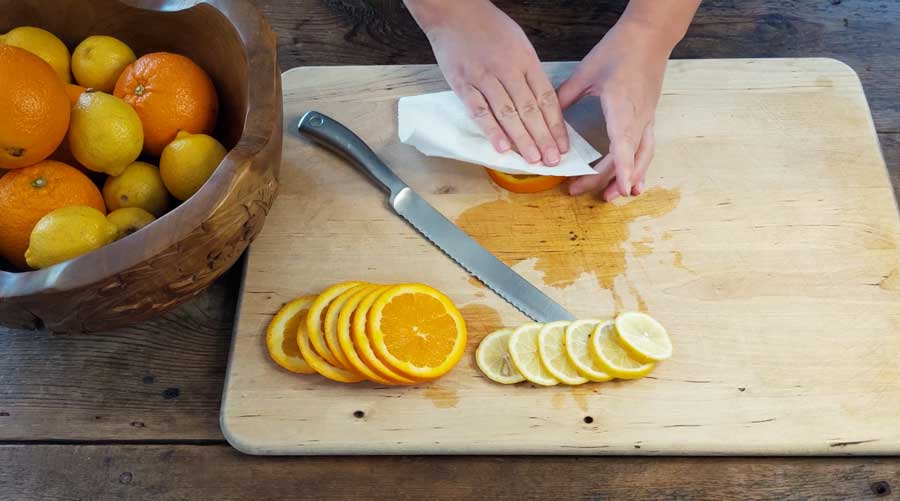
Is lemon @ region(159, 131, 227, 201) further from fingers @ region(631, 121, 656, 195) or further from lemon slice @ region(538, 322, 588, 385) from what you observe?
fingers @ region(631, 121, 656, 195)

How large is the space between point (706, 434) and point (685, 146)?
2.07ft

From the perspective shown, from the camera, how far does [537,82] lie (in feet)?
5.26

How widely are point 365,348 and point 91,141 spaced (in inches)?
22.4

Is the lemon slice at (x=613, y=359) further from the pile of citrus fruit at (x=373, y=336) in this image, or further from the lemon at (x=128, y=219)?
the lemon at (x=128, y=219)

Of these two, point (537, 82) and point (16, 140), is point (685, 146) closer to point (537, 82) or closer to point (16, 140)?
point (537, 82)

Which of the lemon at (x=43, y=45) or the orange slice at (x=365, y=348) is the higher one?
the lemon at (x=43, y=45)

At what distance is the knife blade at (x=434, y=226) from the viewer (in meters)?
1.40

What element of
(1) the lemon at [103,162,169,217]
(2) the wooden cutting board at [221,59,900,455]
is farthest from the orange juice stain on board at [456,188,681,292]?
(1) the lemon at [103,162,169,217]

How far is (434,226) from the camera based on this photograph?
4.91ft

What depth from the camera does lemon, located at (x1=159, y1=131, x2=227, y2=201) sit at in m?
1.29

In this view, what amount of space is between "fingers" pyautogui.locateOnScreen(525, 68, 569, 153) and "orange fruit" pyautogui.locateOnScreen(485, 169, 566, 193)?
0.07 metres

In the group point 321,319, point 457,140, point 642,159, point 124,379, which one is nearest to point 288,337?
point 321,319

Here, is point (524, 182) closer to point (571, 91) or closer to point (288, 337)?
point (571, 91)

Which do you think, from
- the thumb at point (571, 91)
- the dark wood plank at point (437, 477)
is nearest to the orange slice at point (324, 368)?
the dark wood plank at point (437, 477)
